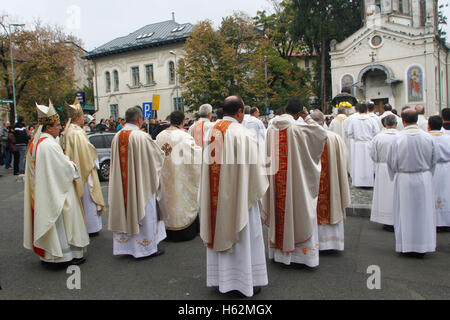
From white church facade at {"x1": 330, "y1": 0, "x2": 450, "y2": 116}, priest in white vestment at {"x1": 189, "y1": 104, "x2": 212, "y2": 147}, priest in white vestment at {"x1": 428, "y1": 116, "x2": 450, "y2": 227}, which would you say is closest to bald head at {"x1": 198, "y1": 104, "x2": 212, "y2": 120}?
priest in white vestment at {"x1": 189, "y1": 104, "x2": 212, "y2": 147}

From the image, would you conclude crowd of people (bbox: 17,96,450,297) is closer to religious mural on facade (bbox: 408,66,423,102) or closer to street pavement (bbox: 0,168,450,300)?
street pavement (bbox: 0,168,450,300)

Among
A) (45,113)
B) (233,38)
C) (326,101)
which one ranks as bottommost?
(45,113)

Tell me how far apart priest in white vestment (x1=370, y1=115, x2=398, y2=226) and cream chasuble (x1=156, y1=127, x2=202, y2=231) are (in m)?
3.05

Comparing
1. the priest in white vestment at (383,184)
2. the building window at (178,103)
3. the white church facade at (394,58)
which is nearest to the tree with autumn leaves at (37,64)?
the building window at (178,103)

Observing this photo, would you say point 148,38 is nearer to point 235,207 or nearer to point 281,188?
point 281,188

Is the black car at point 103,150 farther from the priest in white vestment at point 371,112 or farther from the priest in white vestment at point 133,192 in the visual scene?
the priest in white vestment at point 371,112

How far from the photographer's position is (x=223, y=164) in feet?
12.8

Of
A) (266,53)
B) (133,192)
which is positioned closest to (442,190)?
(133,192)

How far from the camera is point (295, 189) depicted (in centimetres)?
466

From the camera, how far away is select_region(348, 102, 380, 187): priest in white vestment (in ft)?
32.5

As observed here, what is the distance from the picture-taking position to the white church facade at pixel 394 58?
3042cm

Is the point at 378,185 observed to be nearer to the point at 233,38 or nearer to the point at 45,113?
the point at 45,113

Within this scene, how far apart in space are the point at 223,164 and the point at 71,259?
8.44 feet
